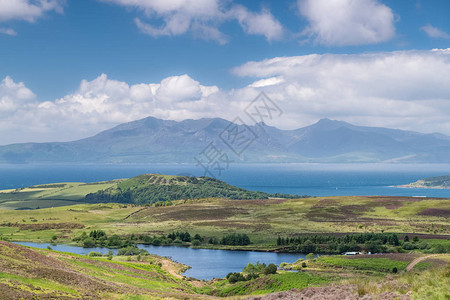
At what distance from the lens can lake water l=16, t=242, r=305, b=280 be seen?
240ft

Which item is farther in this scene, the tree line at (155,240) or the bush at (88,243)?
the tree line at (155,240)

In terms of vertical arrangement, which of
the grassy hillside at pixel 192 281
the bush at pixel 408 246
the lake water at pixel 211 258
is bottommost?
the lake water at pixel 211 258

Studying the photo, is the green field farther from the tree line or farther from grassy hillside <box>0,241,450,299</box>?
the tree line

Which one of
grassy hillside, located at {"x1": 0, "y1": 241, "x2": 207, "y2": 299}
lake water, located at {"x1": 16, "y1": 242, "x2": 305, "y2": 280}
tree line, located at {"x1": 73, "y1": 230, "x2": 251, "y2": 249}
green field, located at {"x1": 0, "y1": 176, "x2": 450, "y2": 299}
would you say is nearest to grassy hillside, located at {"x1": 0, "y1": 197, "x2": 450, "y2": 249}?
green field, located at {"x1": 0, "y1": 176, "x2": 450, "y2": 299}

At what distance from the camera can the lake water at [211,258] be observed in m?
73.0

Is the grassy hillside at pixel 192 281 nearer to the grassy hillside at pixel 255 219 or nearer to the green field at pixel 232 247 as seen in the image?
the green field at pixel 232 247

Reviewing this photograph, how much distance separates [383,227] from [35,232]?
94.6 meters

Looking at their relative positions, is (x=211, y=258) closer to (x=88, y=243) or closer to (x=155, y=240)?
(x=155, y=240)

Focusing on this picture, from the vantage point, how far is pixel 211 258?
3465 inches

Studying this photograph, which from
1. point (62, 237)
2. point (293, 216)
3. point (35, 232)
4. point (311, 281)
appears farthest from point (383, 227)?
point (35, 232)

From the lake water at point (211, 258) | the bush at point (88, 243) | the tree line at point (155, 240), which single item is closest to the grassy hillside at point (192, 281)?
the lake water at point (211, 258)

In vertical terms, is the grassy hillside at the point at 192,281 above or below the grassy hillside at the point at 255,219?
above

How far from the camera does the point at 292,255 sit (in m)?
88.0

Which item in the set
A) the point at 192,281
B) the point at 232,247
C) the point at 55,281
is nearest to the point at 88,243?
the point at 232,247
